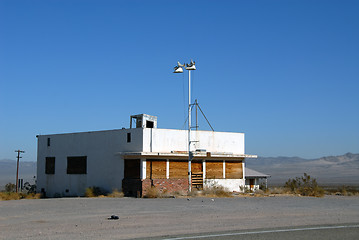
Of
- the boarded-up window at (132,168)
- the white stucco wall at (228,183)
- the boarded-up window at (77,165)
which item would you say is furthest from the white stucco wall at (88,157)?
the white stucco wall at (228,183)

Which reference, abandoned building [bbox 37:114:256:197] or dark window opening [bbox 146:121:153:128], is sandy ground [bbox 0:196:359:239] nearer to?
abandoned building [bbox 37:114:256:197]

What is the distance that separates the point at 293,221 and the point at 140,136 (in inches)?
653

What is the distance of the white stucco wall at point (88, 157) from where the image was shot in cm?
3114

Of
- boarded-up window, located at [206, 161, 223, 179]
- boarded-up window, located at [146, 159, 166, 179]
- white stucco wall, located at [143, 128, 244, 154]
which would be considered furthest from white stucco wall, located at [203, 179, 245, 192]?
boarded-up window, located at [146, 159, 166, 179]

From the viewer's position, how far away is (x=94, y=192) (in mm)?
31344

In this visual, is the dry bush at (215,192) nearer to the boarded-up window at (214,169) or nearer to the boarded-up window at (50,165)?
the boarded-up window at (214,169)

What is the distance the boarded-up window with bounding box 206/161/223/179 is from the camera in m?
32.4

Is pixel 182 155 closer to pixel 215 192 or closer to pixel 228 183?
pixel 215 192

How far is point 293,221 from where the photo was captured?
49.8 ft

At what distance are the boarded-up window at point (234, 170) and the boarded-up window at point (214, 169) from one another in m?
0.67

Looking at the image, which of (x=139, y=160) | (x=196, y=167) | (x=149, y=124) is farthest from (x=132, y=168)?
(x=196, y=167)

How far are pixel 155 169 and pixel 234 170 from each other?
662cm

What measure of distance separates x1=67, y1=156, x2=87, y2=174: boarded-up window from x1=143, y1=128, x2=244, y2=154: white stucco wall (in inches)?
224

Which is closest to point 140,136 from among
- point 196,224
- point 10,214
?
point 10,214
